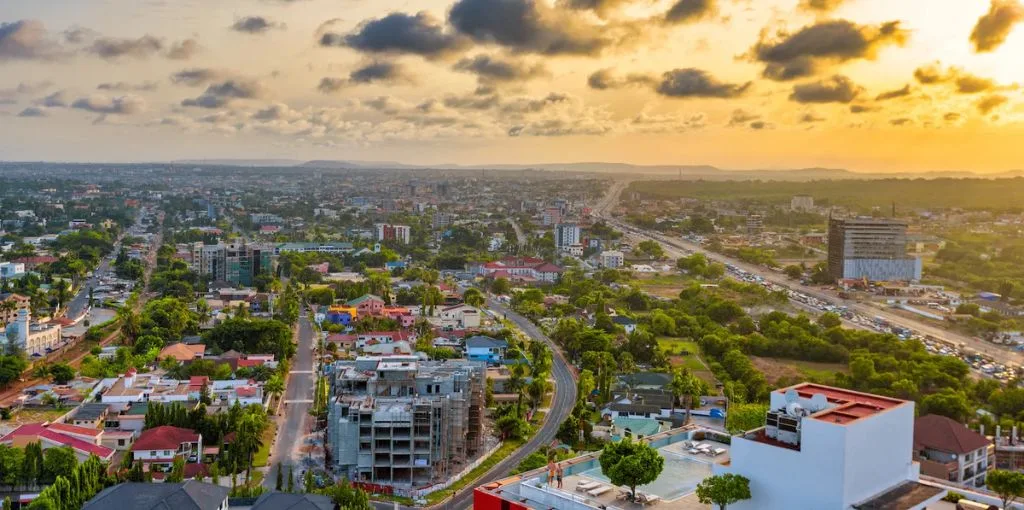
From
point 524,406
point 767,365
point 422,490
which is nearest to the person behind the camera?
point 422,490

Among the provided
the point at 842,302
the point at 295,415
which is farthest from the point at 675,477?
the point at 842,302

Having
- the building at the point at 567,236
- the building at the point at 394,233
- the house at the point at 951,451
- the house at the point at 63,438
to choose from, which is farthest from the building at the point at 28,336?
the building at the point at 567,236

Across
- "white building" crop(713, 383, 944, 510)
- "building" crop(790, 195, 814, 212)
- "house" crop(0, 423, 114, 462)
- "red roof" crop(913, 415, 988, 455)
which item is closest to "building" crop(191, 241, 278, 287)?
"house" crop(0, 423, 114, 462)

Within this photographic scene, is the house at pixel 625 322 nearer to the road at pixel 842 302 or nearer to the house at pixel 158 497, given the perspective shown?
the road at pixel 842 302

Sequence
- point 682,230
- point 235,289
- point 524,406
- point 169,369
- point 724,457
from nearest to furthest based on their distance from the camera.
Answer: point 724,457 → point 524,406 → point 169,369 → point 235,289 → point 682,230

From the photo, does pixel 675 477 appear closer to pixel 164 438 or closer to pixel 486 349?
pixel 164 438

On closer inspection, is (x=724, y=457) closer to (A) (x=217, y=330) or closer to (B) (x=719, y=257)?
(A) (x=217, y=330)

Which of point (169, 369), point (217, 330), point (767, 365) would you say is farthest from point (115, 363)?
point (767, 365)

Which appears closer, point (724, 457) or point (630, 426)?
point (724, 457)
